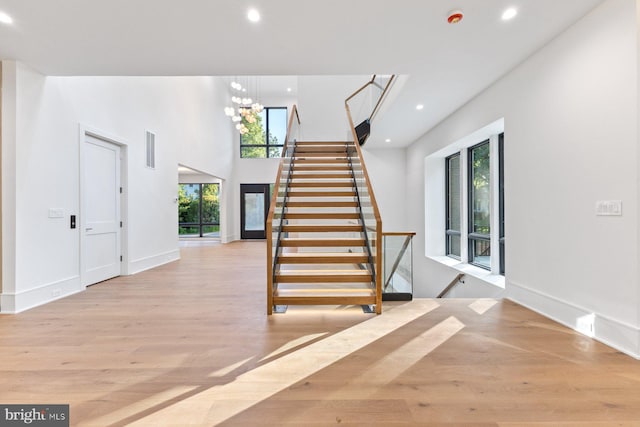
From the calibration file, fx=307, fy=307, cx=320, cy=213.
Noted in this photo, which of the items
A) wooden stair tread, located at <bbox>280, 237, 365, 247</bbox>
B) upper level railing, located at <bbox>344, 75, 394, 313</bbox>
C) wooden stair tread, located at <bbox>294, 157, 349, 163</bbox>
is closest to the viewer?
upper level railing, located at <bbox>344, 75, 394, 313</bbox>

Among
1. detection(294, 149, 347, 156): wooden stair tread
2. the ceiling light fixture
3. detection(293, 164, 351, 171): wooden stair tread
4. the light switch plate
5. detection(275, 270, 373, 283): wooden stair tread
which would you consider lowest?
detection(275, 270, 373, 283): wooden stair tread

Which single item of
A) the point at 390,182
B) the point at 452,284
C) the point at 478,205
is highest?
the point at 390,182

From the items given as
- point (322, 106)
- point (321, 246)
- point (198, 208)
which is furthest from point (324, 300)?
point (198, 208)

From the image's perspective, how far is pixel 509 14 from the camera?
279 cm

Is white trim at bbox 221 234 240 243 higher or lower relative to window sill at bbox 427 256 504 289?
higher

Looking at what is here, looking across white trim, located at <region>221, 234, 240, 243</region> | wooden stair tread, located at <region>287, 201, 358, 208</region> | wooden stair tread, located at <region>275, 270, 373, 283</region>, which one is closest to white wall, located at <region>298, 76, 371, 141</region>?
wooden stair tread, located at <region>287, 201, 358, 208</region>

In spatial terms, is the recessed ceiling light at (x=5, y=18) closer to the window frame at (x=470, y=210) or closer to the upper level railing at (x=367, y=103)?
the upper level railing at (x=367, y=103)

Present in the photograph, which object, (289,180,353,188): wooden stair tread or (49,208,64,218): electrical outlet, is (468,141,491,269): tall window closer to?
(289,180,353,188): wooden stair tread

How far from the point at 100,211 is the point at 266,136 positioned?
30.6 ft

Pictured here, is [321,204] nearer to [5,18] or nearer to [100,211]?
[100,211]

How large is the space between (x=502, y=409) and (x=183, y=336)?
2.63 metres

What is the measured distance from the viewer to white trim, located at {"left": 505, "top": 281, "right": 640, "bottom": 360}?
8.17 feet

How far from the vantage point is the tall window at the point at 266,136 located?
13602 mm

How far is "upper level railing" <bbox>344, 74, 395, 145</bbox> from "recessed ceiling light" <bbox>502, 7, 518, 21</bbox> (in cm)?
253
